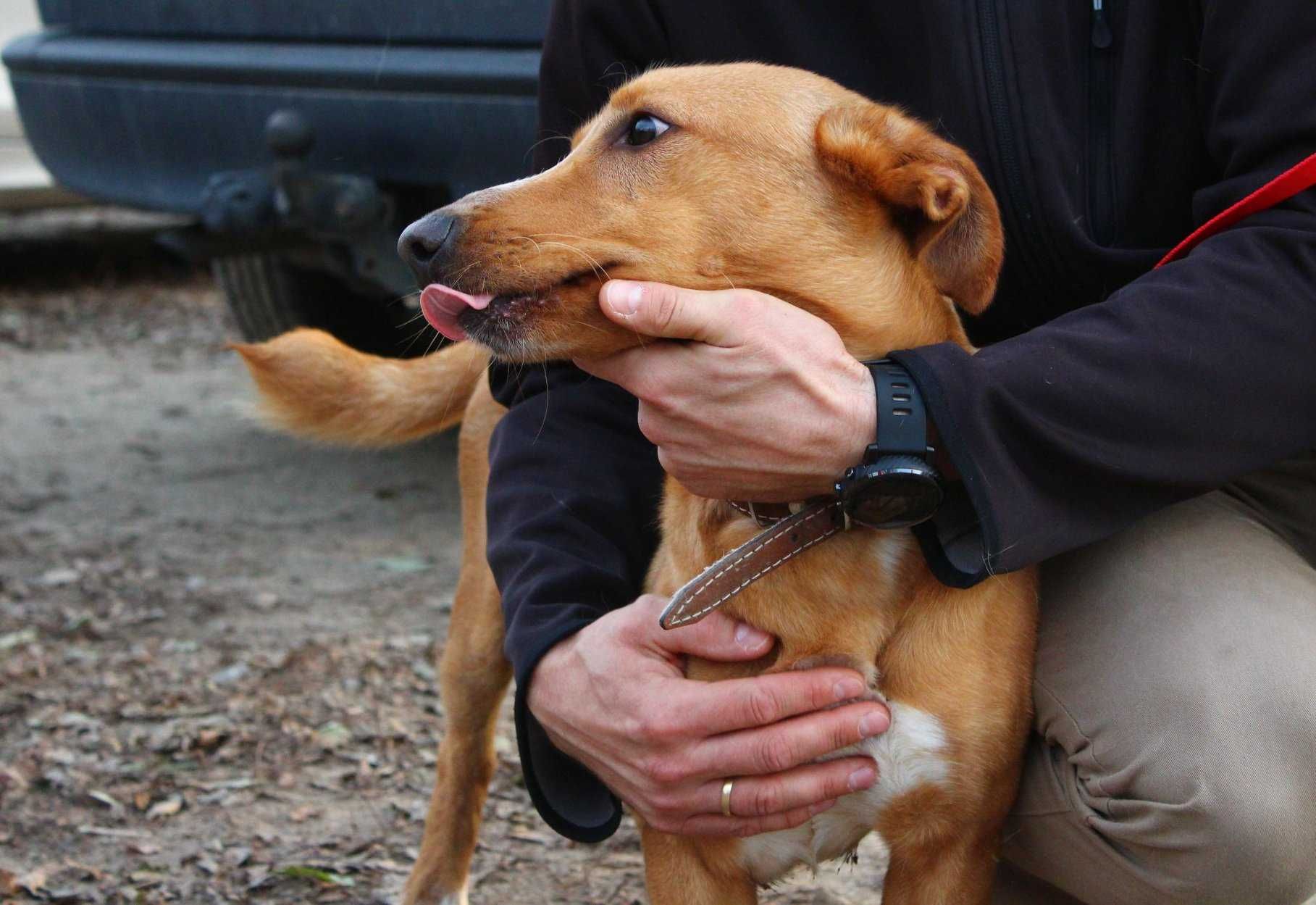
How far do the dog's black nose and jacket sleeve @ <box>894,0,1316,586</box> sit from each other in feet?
1.80

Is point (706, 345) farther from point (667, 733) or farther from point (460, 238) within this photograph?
point (667, 733)

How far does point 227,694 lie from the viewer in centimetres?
325

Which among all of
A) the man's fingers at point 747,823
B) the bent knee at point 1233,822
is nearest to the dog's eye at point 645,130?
the man's fingers at point 747,823

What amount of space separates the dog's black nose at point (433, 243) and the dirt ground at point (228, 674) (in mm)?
1254

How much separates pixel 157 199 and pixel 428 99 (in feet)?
3.69

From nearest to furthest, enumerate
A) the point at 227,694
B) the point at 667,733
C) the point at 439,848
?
the point at 667,733, the point at 439,848, the point at 227,694

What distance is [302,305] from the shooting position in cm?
477

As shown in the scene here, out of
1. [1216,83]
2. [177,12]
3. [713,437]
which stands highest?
[1216,83]

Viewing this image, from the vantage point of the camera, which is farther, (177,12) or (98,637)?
(177,12)

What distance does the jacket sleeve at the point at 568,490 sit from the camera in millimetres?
2033

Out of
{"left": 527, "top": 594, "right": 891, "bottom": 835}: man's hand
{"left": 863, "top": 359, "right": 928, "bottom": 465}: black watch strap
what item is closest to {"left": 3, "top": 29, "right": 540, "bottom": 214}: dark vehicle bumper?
{"left": 527, "top": 594, "right": 891, "bottom": 835}: man's hand

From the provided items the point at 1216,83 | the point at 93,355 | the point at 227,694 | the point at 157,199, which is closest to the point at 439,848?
the point at 227,694

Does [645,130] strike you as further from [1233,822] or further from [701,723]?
[1233,822]

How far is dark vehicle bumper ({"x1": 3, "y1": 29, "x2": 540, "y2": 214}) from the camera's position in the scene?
3418 millimetres
